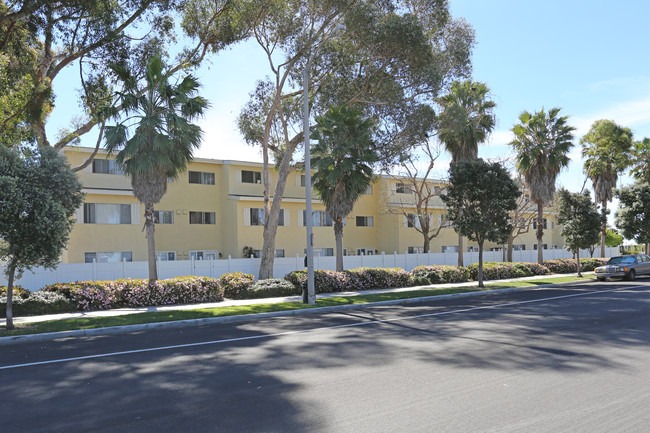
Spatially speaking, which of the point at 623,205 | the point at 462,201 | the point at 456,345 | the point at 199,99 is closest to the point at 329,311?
the point at 456,345

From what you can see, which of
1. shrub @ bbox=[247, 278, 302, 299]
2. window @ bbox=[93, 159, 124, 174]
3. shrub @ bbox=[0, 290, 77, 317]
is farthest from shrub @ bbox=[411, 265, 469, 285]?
window @ bbox=[93, 159, 124, 174]

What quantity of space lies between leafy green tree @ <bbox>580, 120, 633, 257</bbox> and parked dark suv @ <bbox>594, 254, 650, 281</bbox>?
Result: 1254 cm

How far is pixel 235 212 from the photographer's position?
33031mm

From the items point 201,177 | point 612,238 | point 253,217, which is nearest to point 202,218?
point 201,177

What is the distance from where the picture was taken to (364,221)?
4112 cm

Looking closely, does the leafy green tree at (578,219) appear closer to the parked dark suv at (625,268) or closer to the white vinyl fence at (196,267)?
the parked dark suv at (625,268)

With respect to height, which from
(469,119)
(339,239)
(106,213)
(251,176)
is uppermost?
(469,119)

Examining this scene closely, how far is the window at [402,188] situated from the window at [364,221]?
10.7ft

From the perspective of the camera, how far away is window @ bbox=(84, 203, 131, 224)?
2900 centimetres

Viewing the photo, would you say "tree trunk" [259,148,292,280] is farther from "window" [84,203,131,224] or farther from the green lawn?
"window" [84,203,131,224]

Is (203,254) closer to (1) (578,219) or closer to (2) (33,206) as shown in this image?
(2) (33,206)

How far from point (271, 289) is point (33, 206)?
10825 millimetres

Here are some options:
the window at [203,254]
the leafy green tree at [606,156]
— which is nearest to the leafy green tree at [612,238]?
the leafy green tree at [606,156]

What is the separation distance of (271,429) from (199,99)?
1654 centimetres
